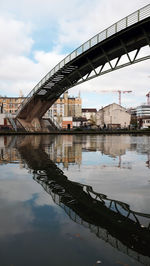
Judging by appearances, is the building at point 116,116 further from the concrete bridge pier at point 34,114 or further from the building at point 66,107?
the concrete bridge pier at point 34,114

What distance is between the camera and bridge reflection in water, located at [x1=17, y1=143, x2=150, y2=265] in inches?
121

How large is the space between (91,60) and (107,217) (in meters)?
28.7

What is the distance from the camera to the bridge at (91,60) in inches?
895

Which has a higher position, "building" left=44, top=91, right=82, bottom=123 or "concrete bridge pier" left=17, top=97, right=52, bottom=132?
"building" left=44, top=91, right=82, bottom=123

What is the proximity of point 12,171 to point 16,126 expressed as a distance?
42.5 meters

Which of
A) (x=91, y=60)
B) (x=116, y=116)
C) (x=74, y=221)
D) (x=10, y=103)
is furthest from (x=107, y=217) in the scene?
(x=10, y=103)

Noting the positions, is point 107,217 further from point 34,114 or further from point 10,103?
point 10,103

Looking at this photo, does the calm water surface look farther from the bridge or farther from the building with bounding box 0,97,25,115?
the building with bounding box 0,97,25,115

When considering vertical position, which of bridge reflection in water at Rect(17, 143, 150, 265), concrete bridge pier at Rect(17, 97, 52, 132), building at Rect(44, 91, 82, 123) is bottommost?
bridge reflection in water at Rect(17, 143, 150, 265)

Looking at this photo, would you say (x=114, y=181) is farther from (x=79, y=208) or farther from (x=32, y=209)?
(x=32, y=209)

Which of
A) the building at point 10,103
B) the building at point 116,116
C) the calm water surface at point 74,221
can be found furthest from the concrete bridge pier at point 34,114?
the building at point 10,103

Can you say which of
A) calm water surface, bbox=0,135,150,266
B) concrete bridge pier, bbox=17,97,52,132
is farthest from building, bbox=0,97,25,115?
calm water surface, bbox=0,135,150,266

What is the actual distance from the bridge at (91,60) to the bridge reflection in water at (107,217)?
19.9 m

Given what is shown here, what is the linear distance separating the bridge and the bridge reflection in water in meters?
19.9
